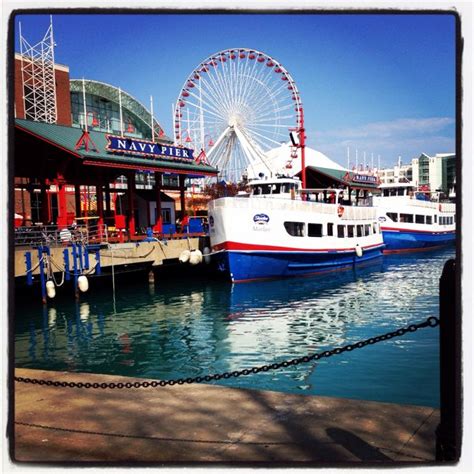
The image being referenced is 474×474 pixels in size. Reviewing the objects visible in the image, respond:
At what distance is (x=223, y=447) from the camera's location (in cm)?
548

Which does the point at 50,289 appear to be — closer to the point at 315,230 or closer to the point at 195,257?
the point at 195,257

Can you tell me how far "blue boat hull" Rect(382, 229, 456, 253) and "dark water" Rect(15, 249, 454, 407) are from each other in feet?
59.5

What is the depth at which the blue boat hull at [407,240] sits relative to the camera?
155 feet

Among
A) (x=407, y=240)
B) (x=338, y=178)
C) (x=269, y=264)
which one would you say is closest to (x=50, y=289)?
(x=269, y=264)

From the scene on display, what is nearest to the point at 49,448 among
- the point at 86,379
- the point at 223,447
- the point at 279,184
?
the point at 223,447

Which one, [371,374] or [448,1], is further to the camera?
[371,374]

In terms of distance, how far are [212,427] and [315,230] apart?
86.9ft

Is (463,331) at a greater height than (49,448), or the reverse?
(463,331)

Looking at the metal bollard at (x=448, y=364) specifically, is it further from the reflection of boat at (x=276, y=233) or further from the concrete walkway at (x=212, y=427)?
the reflection of boat at (x=276, y=233)

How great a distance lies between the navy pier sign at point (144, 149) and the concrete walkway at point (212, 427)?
2375cm

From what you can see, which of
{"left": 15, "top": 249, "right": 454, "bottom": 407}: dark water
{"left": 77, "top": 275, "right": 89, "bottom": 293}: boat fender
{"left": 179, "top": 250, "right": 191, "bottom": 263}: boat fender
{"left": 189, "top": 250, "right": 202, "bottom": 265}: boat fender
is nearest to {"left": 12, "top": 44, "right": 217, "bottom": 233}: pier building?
{"left": 179, "top": 250, "right": 191, "bottom": 263}: boat fender

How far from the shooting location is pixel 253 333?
56.0 ft

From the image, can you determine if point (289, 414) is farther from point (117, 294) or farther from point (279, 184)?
point (279, 184)

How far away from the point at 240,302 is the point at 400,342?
9.32 m
